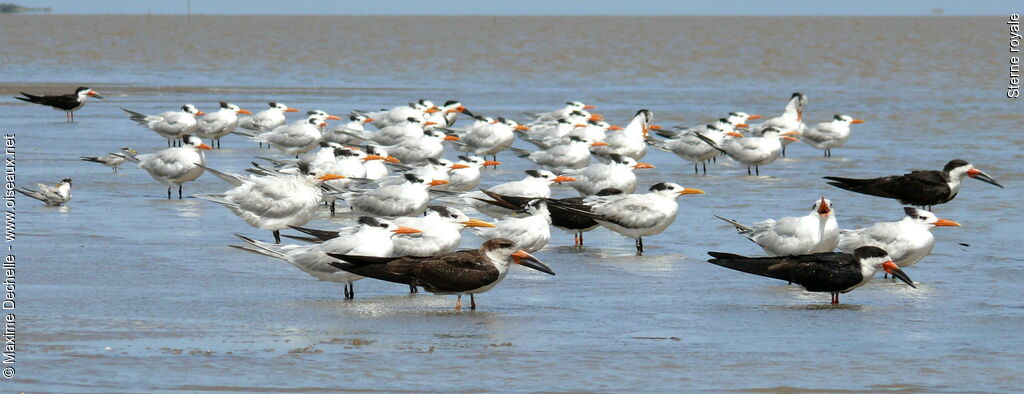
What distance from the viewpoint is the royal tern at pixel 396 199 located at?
14.4 meters

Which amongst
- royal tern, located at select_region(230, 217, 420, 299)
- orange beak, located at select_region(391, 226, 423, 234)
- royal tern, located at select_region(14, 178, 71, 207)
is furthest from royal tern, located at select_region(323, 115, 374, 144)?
royal tern, located at select_region(230, 217, 420, 299)

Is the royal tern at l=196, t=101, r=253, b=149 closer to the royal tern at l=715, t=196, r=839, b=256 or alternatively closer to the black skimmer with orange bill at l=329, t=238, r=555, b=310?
the royal tern at l=715, t=196, r=839, b=256

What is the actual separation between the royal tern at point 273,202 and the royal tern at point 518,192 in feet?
5.48

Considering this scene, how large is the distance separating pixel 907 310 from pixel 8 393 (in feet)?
20.5

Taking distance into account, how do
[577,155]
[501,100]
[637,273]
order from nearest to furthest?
[637,273] < [577,155] < [501,100]

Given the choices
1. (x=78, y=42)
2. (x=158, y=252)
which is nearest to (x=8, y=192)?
(x=158, y=252)

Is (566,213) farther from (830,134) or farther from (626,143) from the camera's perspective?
(830,134)

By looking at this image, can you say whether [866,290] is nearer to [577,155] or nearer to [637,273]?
[637,273]

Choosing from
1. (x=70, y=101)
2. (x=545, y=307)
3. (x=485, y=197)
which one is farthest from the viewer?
(x=70, y=101)

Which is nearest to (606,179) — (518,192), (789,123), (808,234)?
(518,192)

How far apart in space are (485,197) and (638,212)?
6.67ft

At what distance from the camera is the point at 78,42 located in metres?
88.4

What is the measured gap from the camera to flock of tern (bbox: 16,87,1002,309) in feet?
34.7

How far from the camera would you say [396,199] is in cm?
1439
